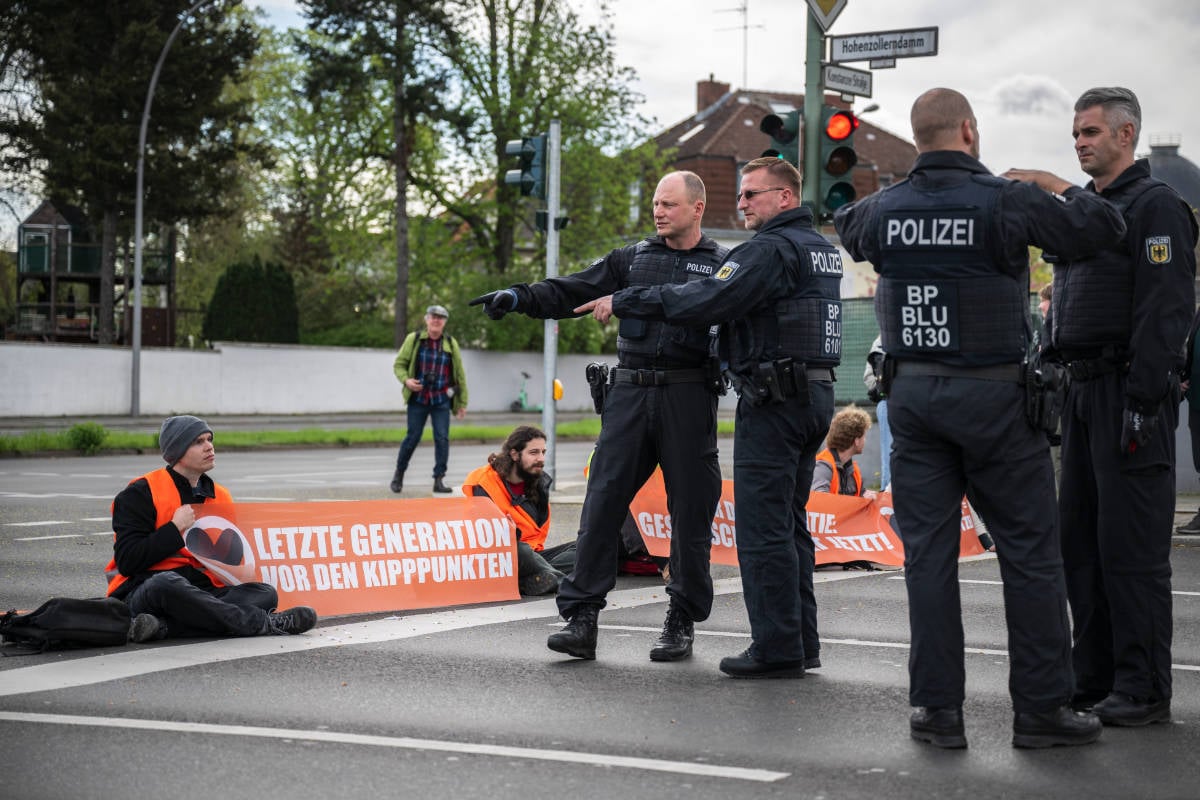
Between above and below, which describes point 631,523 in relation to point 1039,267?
below

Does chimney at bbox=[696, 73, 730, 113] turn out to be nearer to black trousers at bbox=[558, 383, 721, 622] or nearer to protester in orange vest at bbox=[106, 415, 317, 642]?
protester in orange vest at bbox=[106, 415, 317, 642]

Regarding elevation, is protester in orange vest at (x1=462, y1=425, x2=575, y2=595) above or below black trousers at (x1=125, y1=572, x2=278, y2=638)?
above

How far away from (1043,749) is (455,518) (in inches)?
172

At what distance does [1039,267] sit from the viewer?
224ft

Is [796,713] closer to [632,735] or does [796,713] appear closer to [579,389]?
[632,735]

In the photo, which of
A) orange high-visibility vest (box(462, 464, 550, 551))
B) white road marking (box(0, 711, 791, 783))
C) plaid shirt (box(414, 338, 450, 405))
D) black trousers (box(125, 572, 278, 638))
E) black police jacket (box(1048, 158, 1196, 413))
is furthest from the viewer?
plaid shirt (box(414, 338, 450, 405))

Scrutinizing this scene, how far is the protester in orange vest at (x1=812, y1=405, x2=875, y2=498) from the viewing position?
1108 cm

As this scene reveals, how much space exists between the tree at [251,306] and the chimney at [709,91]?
32.5 m

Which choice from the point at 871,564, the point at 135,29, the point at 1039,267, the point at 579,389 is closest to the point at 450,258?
the point at 579,389

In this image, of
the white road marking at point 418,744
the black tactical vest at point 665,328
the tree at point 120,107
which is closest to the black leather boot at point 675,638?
the black tactical vest at point 665,328

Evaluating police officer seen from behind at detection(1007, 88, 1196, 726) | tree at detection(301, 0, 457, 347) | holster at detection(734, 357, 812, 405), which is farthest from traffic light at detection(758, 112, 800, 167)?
tree at detection(301, 0, 457, 347)

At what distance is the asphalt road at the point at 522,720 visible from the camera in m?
4.61

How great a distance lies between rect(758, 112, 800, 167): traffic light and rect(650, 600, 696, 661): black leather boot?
5.73m

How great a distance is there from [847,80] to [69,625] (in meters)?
7.68
